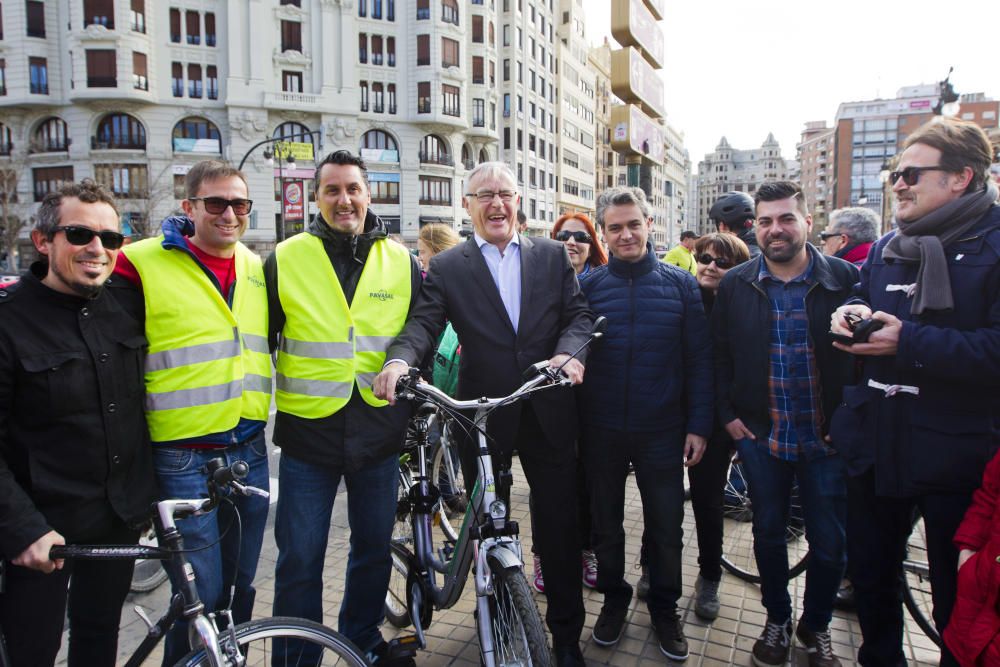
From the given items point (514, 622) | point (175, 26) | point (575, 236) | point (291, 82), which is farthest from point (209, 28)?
point (514, 622)

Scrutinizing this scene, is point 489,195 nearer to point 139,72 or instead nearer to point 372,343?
point 372,343

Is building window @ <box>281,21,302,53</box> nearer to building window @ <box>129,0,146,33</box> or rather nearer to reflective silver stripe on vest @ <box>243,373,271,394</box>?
building window @ <box>129,0,146,33</box>

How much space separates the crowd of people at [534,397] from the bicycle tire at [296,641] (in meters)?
0.29

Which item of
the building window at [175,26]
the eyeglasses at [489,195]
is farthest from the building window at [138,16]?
the eyeglasses at [489,195]

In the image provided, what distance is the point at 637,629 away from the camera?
12.3 ft

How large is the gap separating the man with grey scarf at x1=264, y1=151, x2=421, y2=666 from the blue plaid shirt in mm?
1868

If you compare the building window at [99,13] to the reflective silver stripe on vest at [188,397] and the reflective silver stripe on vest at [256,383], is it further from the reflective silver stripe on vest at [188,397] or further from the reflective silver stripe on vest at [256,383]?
the reflective silver stripe on vest at [188,397]

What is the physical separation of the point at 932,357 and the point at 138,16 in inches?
1998

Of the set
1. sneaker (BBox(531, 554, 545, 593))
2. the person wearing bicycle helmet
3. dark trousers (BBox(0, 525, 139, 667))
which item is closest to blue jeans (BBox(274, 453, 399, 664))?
dark trousers (BBox(0, 525, 139, 667))

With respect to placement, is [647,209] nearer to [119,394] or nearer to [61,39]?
[119,394]

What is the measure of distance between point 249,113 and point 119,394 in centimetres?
4662

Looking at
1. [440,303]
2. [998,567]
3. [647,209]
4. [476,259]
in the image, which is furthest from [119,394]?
[998,567]

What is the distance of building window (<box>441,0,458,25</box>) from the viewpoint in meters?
49.6

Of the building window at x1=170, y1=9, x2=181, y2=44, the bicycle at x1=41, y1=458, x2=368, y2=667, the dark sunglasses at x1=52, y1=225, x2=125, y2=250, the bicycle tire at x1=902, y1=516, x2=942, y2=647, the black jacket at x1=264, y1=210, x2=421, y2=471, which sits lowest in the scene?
the bicycle tire at x1=902, y1=516, x2=942, y2=647
